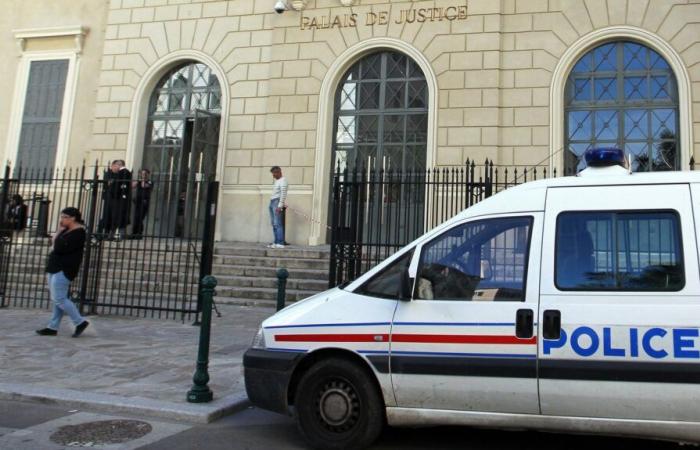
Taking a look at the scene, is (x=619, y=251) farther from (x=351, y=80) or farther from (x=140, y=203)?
(x=351, y=80)

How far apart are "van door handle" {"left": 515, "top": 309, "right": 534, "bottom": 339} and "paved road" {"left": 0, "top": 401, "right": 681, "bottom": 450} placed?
1.07 m

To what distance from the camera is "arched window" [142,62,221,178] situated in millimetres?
16359

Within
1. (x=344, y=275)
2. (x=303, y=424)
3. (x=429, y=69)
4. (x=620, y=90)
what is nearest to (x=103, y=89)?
(x=429, y=69)

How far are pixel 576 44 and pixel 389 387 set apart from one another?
38.6 ft

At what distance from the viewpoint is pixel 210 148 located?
15750 mm

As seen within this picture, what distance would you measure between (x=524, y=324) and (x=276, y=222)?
9925 mm

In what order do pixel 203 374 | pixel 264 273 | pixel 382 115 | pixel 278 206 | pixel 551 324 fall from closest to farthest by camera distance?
1. pixel 551 324
2. pixel 203 374
3. pixel 264 273
4. pixel 278 206
5. pixel 382 115

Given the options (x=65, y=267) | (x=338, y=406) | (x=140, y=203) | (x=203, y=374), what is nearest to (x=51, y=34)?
(x=140, y=203)

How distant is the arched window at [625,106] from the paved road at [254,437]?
960 centimetres

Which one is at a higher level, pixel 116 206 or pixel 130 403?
pixel 116 206

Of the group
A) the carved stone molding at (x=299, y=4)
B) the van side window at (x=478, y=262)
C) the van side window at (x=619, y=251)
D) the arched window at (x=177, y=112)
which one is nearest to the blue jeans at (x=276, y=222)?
the arched window at (x=177, y=112)

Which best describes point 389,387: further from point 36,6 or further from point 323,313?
point 36,6

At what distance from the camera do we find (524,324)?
4016 millimetres

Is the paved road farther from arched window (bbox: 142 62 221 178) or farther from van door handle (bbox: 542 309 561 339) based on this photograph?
arched window (bbox: 142 62 221 178)
